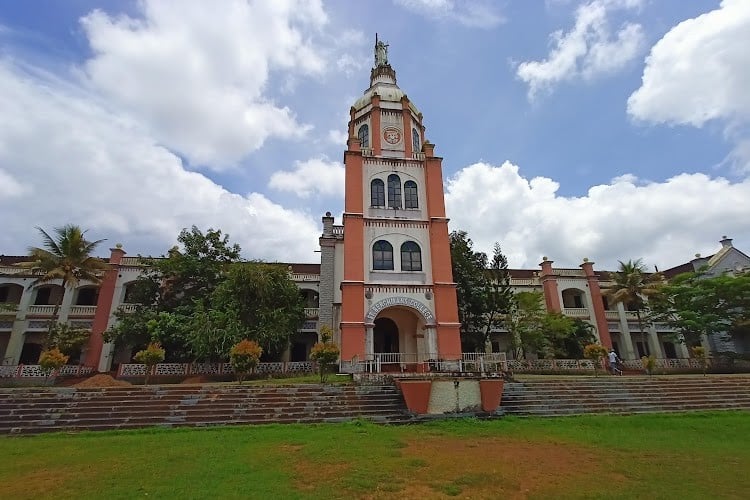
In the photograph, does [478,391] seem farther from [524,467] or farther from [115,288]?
[115,288]

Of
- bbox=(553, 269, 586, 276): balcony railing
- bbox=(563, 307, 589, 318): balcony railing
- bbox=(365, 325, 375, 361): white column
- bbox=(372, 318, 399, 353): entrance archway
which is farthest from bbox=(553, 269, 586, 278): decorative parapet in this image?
bbox=(365, 325, 375, 361): white column

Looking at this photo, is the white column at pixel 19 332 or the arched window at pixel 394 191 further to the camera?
the white column at pixel 19 332

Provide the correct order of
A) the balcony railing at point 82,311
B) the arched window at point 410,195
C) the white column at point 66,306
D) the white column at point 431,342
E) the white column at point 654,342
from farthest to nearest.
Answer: the white column at point 654,342
the balcony railing at point 82,311
the white column at point 66,306
the arched window at point 410,195
the white column at point 431,342

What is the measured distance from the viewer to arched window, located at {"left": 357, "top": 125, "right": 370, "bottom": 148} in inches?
868

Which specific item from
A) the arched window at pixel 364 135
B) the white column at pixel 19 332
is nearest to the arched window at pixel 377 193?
the arched window at pixel 364 135

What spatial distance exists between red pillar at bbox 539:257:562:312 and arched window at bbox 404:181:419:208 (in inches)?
477

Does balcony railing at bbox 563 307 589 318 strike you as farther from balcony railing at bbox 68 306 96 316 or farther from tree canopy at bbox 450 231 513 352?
balcony railing at bbox 68 306 96 316

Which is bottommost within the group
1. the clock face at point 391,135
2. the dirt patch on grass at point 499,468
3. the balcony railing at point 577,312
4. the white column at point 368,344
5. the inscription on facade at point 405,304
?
the dirt patch on grass at point 499,468

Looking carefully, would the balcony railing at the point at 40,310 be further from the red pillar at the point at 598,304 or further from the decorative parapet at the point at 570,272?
the red pillar at the point at 598,304

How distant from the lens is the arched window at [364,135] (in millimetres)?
22055

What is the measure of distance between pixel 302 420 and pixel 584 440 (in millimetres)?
6844

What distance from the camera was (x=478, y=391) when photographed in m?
11.5

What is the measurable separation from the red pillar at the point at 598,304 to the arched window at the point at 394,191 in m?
15.8

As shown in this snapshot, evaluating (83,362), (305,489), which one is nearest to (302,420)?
(305,489)
